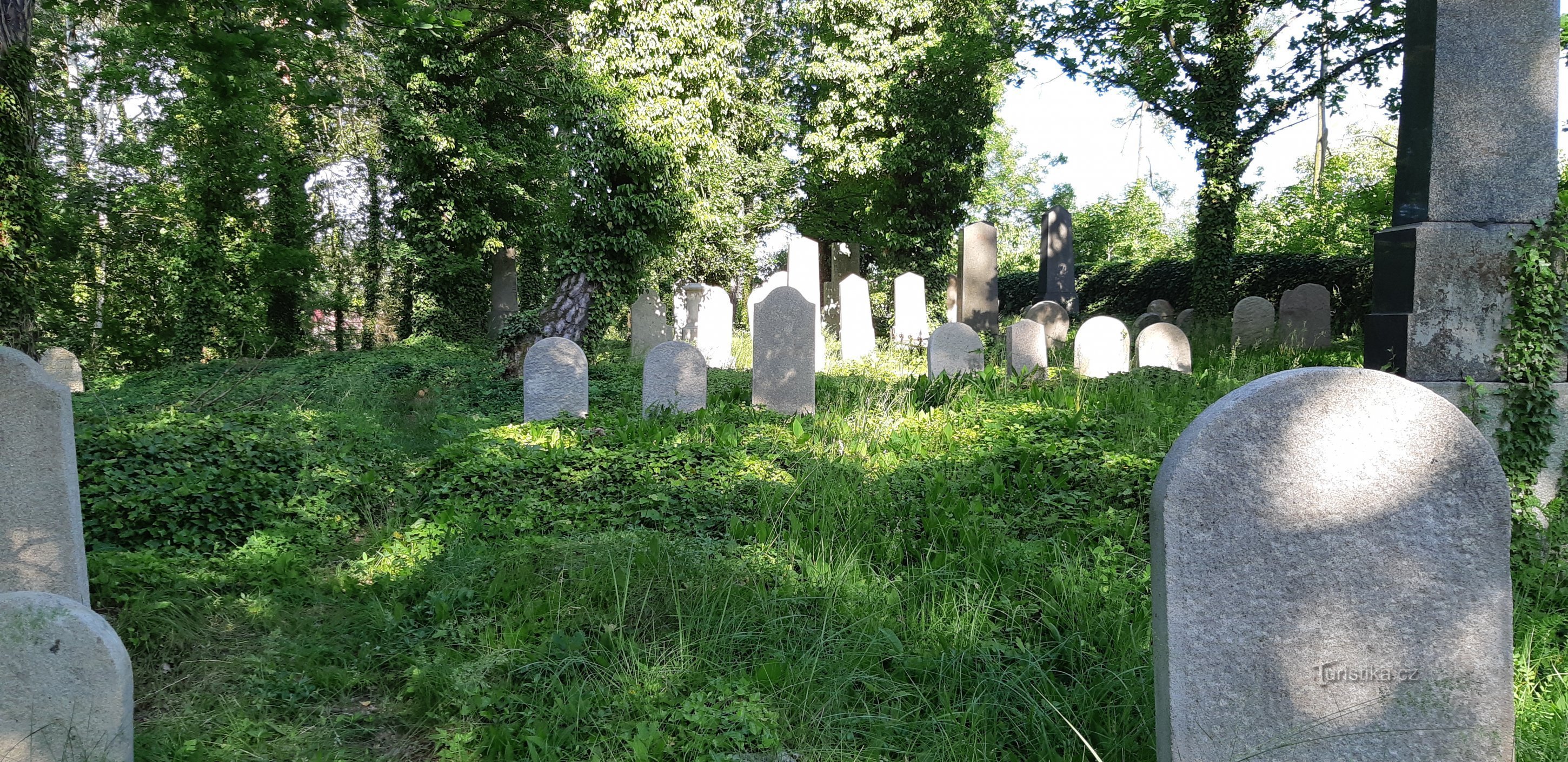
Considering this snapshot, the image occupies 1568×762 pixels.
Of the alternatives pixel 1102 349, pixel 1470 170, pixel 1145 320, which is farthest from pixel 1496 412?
pixel 1145 320

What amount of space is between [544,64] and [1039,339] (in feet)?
42.1

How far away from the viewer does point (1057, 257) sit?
17.7 metres

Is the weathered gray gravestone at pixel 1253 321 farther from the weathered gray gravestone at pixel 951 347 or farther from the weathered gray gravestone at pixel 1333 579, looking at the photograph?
the weathered gray gravestone at pixel 1333 579

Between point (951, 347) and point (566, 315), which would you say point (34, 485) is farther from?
point (566, 315)

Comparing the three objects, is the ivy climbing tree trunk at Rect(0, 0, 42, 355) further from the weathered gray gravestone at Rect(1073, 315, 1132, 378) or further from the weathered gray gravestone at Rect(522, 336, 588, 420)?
the weathered gray gravestone at Rect(1073, 315, 1132, 378)

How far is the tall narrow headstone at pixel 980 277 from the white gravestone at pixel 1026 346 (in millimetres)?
7168

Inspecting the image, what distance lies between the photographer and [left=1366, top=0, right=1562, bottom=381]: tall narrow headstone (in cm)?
452

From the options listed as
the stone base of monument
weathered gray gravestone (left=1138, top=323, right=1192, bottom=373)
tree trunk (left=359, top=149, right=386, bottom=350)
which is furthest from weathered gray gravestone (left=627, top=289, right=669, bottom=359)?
the stone base of monument

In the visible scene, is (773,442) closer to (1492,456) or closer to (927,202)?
(1492,456)

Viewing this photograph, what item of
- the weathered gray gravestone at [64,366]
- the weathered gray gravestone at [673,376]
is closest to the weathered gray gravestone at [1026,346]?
the weathered gray gravestone at [673,376]

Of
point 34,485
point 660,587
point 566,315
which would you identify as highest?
point 566,315

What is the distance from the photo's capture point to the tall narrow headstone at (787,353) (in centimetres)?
841

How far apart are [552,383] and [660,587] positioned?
5.02 m

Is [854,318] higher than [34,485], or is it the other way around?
[854,318]
